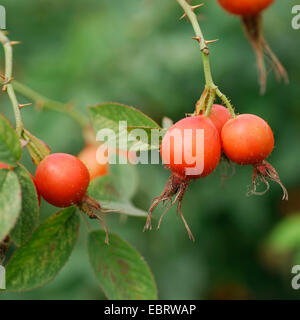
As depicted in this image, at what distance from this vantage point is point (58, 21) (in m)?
3.73

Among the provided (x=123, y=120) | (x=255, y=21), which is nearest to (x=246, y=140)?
(x=123, y=120)

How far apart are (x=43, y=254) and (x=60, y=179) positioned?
227 mm

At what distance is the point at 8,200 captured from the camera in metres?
1.10

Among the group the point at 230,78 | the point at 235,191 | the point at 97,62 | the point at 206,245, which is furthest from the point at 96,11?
the point at 206,245

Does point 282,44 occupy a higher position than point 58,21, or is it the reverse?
point 58,21

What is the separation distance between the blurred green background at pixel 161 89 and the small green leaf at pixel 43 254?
1503 millimetres

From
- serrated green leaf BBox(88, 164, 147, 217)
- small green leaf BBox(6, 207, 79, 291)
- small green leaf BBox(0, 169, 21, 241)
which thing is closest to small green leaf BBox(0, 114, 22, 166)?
small green leaf BBox(0, 169, 21, 241)

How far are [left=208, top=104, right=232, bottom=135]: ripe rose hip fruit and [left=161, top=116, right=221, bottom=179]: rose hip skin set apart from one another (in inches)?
3.6

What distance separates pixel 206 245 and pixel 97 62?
1517mm

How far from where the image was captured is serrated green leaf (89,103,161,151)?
52.1 inches

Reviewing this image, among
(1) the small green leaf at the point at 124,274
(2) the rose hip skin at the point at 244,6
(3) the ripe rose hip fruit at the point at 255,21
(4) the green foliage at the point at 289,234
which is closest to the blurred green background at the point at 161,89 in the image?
(4) the green foliage at the point at 289,234

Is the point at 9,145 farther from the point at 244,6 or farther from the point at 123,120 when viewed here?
→ the point at 244,6

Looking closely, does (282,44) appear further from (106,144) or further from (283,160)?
(106,144)

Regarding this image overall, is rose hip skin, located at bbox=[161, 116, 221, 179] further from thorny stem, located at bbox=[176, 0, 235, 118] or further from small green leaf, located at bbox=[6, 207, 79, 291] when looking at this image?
small green leaf, located at bbox=[6, 207, 79, 291]
